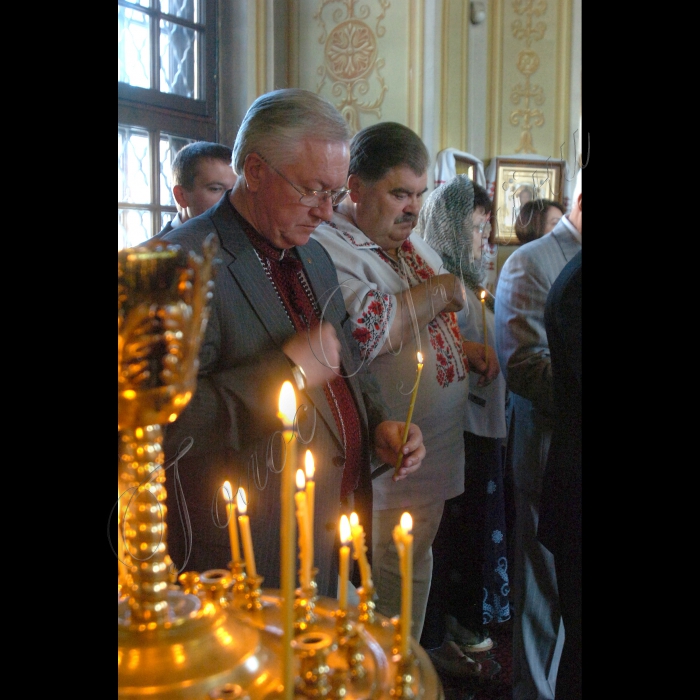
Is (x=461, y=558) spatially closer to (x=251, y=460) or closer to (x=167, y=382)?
(x=251, y=460)

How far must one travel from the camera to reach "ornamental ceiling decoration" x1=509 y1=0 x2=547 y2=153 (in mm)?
1077

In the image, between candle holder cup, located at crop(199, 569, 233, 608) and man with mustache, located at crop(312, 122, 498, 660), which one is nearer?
candle holder cup, located at crop(199, 569, 233, 608)

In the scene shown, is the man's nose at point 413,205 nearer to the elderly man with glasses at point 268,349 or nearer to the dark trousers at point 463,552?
the elderly man with glasses at point 268,349

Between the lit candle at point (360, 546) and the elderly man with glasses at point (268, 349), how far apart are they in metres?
0.03

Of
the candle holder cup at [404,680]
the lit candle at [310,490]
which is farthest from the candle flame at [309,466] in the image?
the candle holder cup at [404,680]

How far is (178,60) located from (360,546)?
0.58m

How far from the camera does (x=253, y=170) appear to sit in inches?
33.1

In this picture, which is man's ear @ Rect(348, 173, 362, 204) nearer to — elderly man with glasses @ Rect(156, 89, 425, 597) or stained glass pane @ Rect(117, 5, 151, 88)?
elderly man with glasses @ Rect(156, 89, 425, 597)

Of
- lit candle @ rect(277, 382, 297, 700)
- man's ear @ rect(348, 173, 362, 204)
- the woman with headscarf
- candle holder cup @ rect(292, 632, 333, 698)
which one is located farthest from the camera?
the woman with headscarf

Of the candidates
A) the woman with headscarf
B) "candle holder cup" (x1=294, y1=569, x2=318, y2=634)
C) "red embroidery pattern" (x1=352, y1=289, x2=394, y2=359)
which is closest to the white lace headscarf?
the woman with headscarf

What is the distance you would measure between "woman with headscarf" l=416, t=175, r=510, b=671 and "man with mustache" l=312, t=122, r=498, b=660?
0.02m


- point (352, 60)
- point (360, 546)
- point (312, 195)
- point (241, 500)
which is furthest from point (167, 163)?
point (360, 546)
